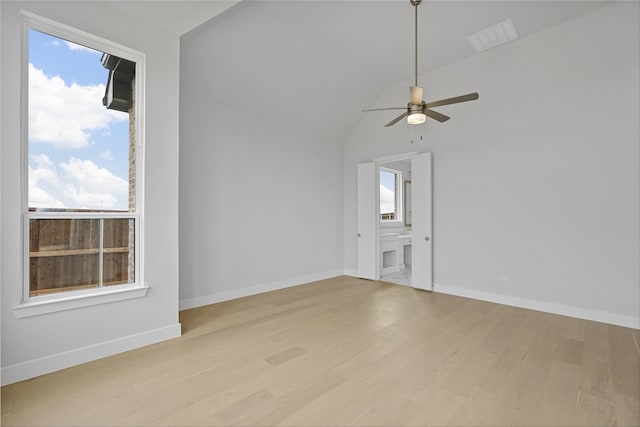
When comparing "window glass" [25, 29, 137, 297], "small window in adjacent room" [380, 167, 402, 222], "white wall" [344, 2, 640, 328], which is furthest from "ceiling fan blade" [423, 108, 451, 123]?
"small window in adjacent room" [380, 167, 402, 222]

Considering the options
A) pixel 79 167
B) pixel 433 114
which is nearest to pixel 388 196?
pixel 433 114

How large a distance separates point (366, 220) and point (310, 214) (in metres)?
1.13

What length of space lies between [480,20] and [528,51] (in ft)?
3.12

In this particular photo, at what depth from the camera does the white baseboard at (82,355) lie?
2207 millimetres

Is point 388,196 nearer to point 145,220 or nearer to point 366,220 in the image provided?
point 366,220

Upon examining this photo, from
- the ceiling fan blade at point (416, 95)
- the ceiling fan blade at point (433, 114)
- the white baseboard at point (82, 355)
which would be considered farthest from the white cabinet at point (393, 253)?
the white baseboard at point (82, 355)

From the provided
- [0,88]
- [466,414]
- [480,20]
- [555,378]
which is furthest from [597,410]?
[0,88]

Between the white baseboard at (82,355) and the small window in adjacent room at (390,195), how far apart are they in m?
5.48

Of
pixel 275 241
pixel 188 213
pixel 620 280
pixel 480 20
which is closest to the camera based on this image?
pixel 620 280

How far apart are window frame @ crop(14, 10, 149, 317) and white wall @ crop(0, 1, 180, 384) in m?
0.05

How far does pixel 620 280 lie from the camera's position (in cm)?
346

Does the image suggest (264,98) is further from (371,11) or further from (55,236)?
(55,236)

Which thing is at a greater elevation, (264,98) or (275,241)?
(264,98)

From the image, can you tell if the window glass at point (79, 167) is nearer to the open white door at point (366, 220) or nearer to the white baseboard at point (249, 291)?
the white baseboard at point (249, 291)
